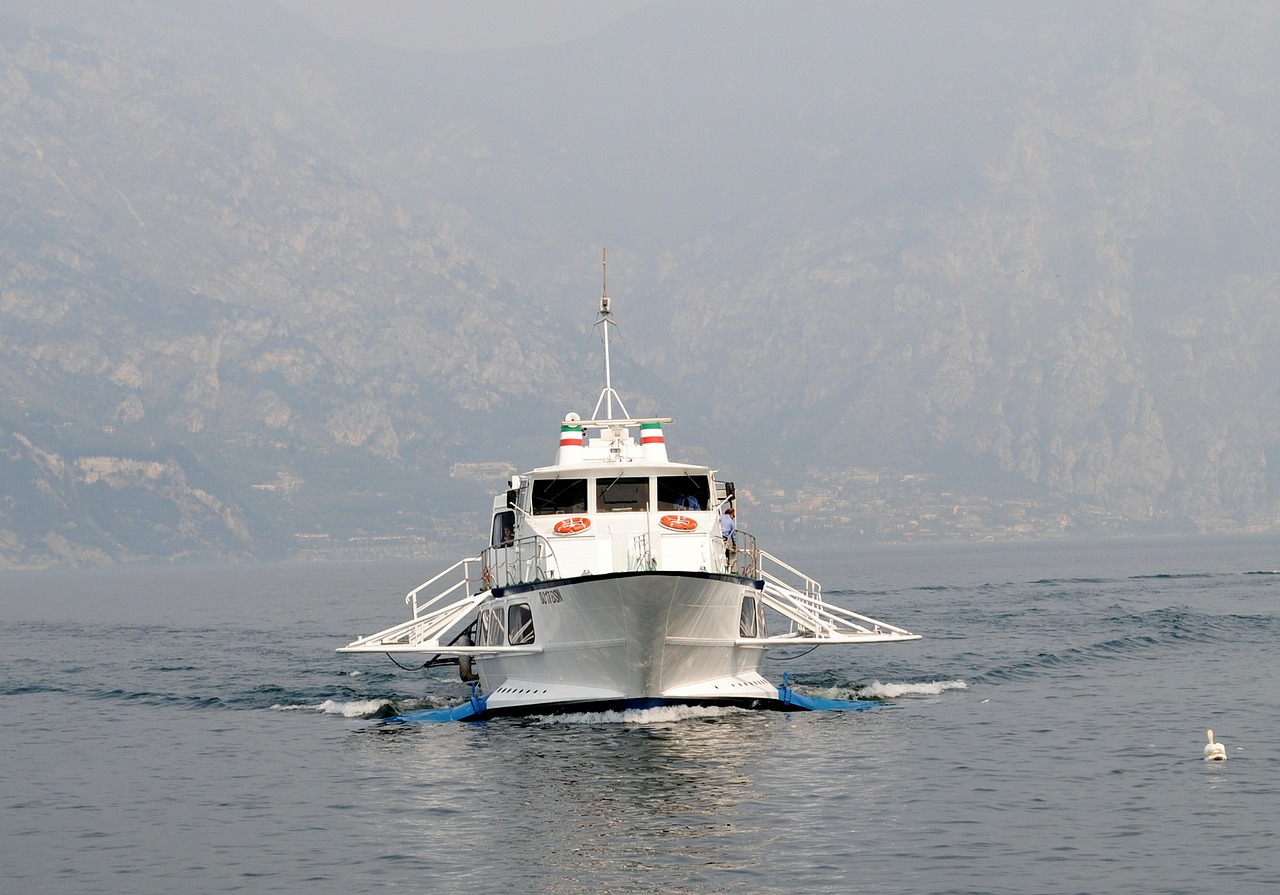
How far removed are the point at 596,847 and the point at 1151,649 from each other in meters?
43.4

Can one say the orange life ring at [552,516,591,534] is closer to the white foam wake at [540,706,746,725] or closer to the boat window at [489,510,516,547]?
the boat window at [489,510,516,547]

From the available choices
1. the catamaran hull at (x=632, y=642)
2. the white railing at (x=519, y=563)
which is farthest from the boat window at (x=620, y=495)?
the catamaran hull at (x=632, y=642)

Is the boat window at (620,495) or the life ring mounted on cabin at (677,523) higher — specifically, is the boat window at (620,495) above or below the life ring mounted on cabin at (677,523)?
above

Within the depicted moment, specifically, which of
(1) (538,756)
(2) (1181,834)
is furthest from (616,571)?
(2) (1181,834)

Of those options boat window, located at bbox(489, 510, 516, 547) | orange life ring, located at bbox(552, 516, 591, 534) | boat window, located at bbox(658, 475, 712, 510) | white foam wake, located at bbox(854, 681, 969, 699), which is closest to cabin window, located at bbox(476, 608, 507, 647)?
boat window, located at bbox(489, 510, 516, 547)

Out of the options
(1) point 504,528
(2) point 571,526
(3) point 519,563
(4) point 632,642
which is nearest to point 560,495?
(2) point 571,526

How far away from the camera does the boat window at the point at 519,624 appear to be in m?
43.8

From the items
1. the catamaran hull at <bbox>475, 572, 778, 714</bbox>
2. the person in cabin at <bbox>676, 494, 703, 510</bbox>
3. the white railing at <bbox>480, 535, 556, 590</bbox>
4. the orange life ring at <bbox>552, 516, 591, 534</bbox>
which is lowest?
the catamaran hull at <bbox>475, 572, 778, 714</bbox>

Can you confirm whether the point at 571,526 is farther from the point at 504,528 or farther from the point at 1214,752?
the point at 1214,752

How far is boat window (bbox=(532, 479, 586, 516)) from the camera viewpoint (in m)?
45.8

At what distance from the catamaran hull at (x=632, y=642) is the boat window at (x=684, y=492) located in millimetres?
3028

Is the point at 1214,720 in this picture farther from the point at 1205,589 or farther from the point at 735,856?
the point at 1205,589

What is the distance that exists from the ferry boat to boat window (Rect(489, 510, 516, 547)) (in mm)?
→ 59

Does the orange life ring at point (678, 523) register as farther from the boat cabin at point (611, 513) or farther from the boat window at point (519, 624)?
the boat window at point (519, 624)
